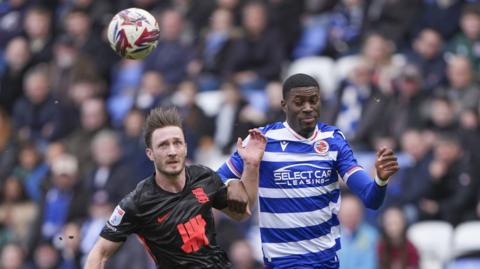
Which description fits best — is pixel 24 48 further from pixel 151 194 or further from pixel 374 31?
pixel 151 194

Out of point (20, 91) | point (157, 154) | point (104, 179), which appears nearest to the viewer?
point (157, 154)

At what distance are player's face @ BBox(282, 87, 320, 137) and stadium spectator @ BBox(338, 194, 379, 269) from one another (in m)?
4.23

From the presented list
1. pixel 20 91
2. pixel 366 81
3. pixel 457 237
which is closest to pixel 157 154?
pixel 457 237

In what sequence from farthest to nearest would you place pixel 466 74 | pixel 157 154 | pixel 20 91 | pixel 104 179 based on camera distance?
pixel 20 91, pixel 104 179, pixel 466 74, pixel 157 154

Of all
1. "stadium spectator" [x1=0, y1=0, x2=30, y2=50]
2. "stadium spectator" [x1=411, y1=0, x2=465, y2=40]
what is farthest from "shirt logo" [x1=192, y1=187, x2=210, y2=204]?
"stadium spectator" [x1=0, y1=0, x2=30, y2=50]

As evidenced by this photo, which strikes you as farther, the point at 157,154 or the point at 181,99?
the point at 181,99

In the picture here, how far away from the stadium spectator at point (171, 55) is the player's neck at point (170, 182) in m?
8.51

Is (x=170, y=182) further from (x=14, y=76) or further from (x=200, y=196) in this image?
(x=14, y=76)

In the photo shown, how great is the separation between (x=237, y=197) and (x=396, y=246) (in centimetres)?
457

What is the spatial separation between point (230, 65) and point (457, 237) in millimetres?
5118

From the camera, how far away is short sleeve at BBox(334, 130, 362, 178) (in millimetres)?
10104

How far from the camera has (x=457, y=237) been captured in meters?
14.4

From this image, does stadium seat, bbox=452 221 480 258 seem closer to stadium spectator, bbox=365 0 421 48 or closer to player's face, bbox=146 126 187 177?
stadium spectator, bbox=365 0 421 48

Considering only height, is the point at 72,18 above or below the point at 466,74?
above
